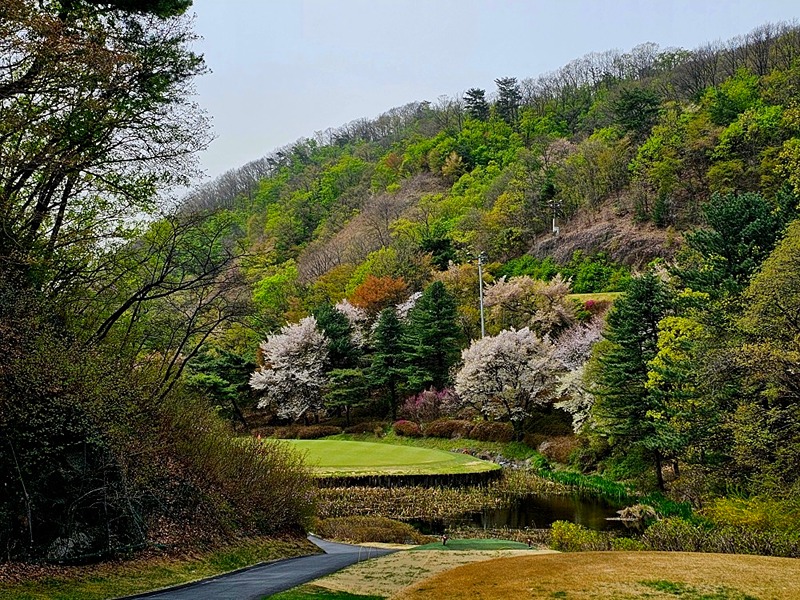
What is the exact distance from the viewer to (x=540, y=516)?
24.3 meters

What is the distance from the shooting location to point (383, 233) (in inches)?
3007

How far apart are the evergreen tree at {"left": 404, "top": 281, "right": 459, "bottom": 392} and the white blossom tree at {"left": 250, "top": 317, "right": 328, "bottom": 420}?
23.1 feet

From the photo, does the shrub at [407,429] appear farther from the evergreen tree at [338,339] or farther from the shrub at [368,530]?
the shrub at [368,530]

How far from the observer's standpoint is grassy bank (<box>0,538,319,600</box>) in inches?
419

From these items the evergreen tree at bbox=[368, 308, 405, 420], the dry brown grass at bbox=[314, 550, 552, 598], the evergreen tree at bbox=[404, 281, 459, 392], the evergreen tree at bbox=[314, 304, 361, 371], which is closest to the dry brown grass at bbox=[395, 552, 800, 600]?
the dry brown grass at bbox=[314, 550, 552, 598]

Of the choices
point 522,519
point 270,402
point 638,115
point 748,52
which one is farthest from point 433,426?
point 748,52

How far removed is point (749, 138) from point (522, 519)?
41.7 meters

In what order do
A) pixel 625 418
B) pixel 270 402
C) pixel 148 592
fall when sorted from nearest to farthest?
pixel 148 592 → pixel 625 418 → pixel 270 402

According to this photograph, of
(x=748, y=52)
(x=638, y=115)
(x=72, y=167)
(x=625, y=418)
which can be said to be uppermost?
(x=748, y=52)

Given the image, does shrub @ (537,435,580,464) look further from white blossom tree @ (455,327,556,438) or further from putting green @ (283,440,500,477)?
putting green @ (283,440,500,477)

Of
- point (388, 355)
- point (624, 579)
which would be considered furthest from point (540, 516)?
point (388, 355)

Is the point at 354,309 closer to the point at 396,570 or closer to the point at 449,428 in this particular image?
the point at 449,428

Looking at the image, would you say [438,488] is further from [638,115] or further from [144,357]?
[638,115]

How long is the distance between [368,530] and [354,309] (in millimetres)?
32854
